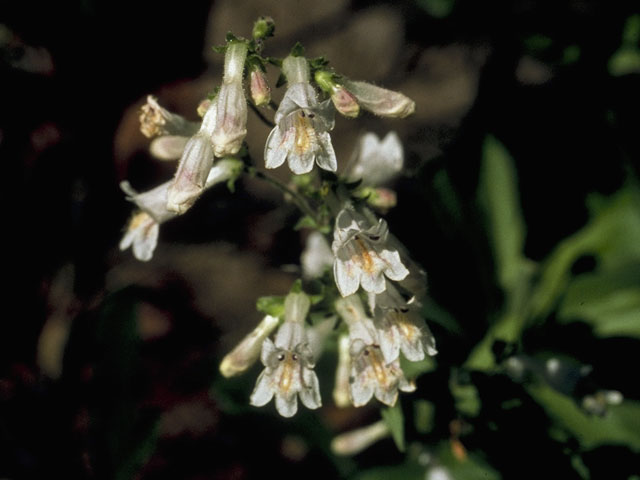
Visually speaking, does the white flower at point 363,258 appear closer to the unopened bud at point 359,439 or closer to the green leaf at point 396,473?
the unopened bud at point 359,439

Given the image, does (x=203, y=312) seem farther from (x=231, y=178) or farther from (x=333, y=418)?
(x=231, y=178)

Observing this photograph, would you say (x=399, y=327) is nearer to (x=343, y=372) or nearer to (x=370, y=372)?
(x=370, y=372)

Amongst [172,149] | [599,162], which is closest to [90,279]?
[172,149]

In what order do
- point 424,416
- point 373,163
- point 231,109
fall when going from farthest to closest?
point 424,416
point 373,163
point 231,109

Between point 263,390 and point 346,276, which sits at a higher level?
point 346,276

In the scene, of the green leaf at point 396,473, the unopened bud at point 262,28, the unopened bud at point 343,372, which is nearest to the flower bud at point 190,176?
the unopened bud at point 262,28

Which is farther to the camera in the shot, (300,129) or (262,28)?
(262,28)

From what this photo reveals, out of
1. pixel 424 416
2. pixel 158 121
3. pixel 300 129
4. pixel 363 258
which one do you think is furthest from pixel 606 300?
pixel 158 121

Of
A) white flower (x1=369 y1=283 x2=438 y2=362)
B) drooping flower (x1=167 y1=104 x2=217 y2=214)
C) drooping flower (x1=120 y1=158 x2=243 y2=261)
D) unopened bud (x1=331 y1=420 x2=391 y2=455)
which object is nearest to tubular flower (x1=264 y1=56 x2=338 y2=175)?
drooping flower (x1=167 y1=104 x2=217 y2=214)
